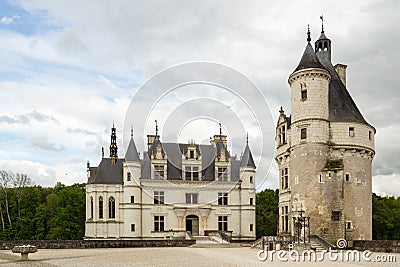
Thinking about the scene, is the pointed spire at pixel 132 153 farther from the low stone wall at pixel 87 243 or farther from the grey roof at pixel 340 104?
the grey roof at pixel 340 104

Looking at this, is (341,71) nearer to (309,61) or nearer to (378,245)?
(309,61)

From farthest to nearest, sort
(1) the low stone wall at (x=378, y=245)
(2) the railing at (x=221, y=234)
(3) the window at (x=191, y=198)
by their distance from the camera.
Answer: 1. (3) the window at (x=191, y=198)
2. (2) the railing at (x=221, y=234)
3. (1) the low stone wall at (x=378, y=245)

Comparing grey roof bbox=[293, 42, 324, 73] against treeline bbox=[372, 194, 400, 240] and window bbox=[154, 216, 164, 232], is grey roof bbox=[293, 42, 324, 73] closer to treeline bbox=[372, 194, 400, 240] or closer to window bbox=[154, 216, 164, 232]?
window bbox=[154, 216, 164, 232]

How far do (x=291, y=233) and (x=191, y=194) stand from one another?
16849mm

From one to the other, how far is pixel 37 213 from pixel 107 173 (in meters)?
12.9

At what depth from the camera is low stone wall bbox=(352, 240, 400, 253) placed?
2675 cm

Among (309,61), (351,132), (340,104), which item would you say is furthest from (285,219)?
(309,61)

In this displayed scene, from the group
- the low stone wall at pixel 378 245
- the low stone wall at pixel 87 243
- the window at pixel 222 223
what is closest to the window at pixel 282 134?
the low stone wall at pixel 378 245

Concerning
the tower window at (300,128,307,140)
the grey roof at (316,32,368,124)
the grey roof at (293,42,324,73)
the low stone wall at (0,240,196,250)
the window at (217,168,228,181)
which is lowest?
the low stone wall at (0,240,196,250)

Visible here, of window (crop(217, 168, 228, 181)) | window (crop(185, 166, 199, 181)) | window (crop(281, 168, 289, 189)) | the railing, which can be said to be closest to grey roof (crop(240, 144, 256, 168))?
window (crop(217, 168, 228, 181))

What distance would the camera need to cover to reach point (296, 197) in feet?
106

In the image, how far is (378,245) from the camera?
28312 mm

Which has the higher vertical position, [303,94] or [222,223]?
[303,94]

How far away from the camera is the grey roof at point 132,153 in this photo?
159 feet
